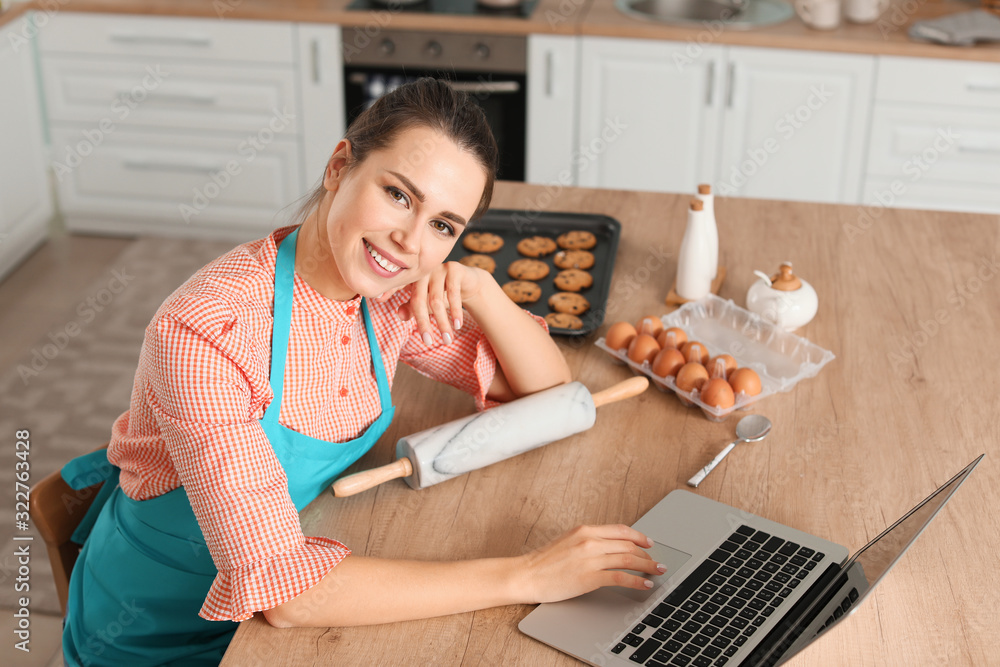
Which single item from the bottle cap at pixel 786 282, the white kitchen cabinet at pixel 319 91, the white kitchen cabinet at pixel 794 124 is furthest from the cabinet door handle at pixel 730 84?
the bottle cap at pixel 786 282

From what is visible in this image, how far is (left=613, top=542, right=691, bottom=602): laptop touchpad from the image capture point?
1165 mm

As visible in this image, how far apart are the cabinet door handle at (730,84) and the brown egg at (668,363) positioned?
6.30ft

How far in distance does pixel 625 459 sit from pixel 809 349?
44cm

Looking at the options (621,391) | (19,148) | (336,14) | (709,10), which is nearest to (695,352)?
(621,391)

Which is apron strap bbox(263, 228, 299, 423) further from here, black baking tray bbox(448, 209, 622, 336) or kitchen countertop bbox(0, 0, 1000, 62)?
kitchen countertop bbox(0, 0, 1000, 62)

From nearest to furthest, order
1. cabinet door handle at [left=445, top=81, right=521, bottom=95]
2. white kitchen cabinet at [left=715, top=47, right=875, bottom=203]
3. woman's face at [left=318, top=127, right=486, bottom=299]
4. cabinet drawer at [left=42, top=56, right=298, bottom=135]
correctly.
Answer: woman's face at [left=318, top=127, right=486, bottom=299] → white kitchen cabinet at [left=715, top=47, right=875, bottom=203] → cabinet door handle at [left=445, top=81, right=521, bottom=95] → cabinet drawer at [left=42, top=56, right=298, bottom=135]

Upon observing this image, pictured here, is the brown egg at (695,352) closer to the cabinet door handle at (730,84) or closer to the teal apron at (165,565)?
the teal apron at (165,565)

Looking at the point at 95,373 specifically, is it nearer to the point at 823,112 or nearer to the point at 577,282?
the point at 577,282

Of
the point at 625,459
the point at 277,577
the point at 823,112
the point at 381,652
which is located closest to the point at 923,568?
the point at 625,459

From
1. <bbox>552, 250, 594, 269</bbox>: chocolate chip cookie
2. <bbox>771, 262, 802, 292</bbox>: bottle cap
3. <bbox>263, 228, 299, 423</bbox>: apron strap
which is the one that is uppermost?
<bbox>263, 228, 299, 423</bbox>: apron strap

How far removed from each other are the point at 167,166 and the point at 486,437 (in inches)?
105

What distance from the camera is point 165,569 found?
51.9 inches

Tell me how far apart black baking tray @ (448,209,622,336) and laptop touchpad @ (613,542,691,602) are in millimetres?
648

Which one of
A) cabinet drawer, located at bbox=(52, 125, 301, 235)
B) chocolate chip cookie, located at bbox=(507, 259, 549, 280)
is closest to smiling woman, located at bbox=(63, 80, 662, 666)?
chocolate chip cookie, located at bbox=(507, 259, 549, 280)
